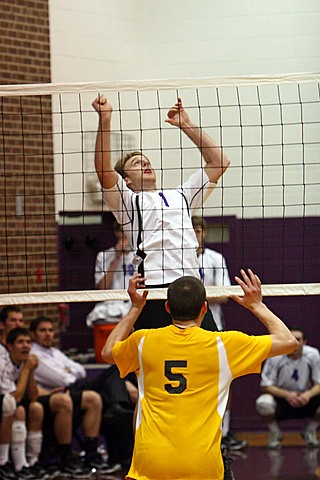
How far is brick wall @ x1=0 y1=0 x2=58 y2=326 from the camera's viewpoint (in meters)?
10.3

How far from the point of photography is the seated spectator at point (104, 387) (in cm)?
890

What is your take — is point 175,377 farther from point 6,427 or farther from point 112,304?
point 112,304

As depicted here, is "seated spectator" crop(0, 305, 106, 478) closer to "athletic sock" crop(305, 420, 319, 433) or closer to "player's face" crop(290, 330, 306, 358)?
"player's face" crop(290, 330, 306, 358)

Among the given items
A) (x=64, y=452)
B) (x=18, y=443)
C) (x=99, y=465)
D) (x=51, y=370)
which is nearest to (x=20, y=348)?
(x=51, y=370)

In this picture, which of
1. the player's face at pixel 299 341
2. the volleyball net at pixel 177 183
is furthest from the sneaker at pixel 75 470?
the player's face at pixel 299 341

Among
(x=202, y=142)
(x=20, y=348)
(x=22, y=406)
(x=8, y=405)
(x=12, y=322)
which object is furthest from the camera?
(x=12, y=322)

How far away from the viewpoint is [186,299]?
14.6 ft

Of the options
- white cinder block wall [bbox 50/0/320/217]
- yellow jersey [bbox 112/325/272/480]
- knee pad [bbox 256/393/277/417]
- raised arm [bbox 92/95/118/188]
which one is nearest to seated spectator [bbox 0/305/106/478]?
knee pad [bbox 256/393/277/417]

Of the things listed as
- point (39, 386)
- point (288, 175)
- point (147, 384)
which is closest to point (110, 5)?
point (288, 175)

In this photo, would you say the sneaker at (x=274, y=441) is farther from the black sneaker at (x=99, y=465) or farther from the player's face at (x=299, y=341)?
the black sneaker at (x=99, y=465)

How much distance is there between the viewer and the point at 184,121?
18.9 ft

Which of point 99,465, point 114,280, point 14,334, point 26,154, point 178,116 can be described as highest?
point 26,154

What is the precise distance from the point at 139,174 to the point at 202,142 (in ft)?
1.34

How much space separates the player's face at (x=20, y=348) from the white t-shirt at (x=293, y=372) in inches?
101
